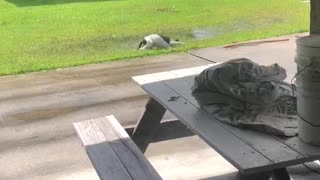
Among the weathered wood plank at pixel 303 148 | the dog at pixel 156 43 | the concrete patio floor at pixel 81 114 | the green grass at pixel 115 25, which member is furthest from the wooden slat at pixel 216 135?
the dog at pixel 156 43

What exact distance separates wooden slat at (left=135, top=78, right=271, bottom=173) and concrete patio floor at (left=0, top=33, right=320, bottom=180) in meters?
1.12

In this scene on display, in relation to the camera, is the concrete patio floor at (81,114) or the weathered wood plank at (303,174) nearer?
the weathered wood plank at (303,174)

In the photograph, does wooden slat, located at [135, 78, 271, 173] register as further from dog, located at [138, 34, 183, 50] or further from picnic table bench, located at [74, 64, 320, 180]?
dog, located at [138, 34, 183, 50]

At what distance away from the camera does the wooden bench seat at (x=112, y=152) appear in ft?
10.6

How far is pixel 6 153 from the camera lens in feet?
17.6

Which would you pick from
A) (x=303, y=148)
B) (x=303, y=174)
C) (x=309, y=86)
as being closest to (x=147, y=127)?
(x=303, y=174)

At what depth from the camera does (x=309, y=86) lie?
8.38 ft

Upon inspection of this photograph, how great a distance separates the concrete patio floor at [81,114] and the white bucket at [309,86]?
194cm

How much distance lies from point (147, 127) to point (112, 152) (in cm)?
87

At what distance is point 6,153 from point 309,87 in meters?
3.56

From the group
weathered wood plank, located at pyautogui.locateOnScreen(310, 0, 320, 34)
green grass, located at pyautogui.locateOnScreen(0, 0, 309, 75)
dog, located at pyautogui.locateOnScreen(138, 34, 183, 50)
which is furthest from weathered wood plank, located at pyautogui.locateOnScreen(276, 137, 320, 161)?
dog, located at pyautogui.locateOnScreen(138, 34, 183, 50)

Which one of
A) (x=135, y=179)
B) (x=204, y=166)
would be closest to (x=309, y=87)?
(x=135, y=179)

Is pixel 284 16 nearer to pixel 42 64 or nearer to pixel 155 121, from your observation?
pixel 42 64

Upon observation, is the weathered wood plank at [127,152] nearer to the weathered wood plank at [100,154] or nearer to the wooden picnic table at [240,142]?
the weathered wood plank at [100,154]
